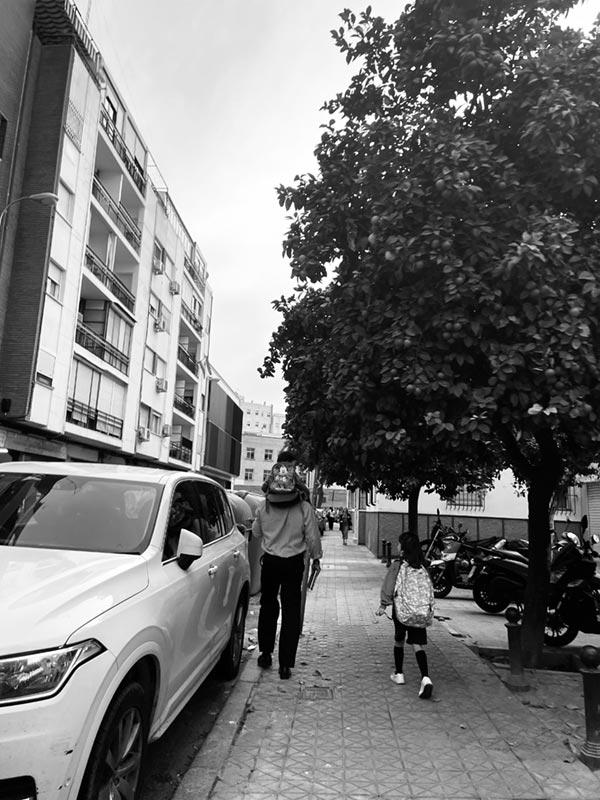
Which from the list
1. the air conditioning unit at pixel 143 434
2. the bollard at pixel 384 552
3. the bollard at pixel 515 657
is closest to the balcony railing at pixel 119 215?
the air conditioning unit at pixel 143 434

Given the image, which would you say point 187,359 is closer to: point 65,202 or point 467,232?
point 65,202

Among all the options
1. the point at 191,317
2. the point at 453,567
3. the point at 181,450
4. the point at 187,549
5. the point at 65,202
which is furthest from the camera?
the point at 191,317

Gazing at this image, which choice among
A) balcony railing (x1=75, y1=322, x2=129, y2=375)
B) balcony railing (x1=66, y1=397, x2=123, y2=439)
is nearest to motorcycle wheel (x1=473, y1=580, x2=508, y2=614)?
balcony railing (x1=66, y1=397, x2=123, y2=439)

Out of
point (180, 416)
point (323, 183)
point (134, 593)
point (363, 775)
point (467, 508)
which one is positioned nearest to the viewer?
point (134, 593)

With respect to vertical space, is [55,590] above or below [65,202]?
below

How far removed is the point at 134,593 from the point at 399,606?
3046 mm

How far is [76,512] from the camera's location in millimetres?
3785

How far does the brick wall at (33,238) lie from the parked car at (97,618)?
16.8 m

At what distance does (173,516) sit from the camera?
4090 mm

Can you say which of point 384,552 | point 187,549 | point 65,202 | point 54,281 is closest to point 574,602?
point 187,549

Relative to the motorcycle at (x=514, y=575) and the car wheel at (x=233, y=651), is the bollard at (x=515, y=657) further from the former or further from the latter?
the car wheel at (x=233, y=651)

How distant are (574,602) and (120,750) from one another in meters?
6.39

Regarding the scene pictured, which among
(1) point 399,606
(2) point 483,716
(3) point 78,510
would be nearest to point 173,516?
(3) point 78,510

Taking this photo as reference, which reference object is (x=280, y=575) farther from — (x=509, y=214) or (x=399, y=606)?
(x=509, y=214)
